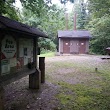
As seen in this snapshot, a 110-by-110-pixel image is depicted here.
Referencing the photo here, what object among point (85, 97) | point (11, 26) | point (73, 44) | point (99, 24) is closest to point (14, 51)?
point (11, 26)

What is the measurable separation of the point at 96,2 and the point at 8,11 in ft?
18.4

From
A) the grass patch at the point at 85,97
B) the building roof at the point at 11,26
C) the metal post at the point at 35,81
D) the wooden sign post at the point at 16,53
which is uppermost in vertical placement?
the building roof at the point at 11,26

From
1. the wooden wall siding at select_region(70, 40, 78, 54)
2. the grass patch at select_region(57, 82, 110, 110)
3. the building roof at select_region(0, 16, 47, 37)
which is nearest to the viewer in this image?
the building roof at select_region(0, 16, 47, 37)

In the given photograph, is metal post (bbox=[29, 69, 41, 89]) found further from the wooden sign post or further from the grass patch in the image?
the grass patch

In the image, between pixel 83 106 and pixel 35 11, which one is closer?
pixel 83 106

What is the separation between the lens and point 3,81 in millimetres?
3268

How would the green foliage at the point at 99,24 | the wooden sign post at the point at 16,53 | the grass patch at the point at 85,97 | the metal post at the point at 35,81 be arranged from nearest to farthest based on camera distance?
the wooden sign post at the point at 16,53, the grass patch at the point at 85,97, the metal post at the point at 35,81, the green foliage at the point at 99,24

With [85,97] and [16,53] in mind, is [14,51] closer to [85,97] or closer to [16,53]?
[16,53]

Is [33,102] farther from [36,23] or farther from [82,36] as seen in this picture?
[82,36]

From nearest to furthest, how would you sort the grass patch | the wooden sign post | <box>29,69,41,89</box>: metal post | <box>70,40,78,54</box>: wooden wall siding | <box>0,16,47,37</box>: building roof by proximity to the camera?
<box>0,16,47,37</box>: building roof
the wooden sign post
the grass patch
<box>29,69,41,89</box>: metal post
<box>70,40,78,54</box>: wooden wall siding

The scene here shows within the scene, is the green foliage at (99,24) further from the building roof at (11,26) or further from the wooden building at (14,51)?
the building roof at (11,26)

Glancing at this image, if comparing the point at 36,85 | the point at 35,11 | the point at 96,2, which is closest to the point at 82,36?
the point at 96,2

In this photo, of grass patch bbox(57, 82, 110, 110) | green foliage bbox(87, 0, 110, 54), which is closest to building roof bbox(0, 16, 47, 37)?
grass patch bbox(57, 82, 110, 110)

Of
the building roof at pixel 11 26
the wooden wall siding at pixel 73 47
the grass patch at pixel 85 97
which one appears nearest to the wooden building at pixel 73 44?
the wooden wall siding at pixel 73 47
